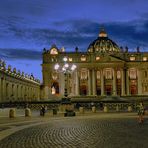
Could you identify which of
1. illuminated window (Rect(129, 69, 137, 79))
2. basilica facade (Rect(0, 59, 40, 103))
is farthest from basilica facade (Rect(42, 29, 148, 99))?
basilica facade (Rect(0, 59, 40, 103))

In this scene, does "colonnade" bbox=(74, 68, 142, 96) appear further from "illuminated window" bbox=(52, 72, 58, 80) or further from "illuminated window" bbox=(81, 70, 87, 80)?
"illuminated window" bbox=(52, 72, 58, 80)

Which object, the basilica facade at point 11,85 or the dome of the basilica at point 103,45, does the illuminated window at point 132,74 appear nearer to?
the dome of the basilica at point 103,45

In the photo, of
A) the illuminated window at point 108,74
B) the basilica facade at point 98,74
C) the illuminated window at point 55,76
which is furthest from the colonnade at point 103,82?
the illuminated window at point 55,76

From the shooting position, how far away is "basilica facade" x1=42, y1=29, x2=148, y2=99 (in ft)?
470

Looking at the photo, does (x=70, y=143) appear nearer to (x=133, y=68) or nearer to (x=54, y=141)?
(x=54, y=141)

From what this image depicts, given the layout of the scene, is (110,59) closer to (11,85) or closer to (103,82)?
(103,82)

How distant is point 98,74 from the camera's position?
14538cm

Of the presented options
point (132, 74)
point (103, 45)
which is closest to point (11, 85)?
point (132, 74)

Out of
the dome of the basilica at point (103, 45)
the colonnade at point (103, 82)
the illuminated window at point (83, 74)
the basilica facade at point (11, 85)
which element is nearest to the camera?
the basilica facade at point (11, 85)


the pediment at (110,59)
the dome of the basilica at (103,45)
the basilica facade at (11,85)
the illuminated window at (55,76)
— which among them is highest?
the dome of the basilica at (103,45)

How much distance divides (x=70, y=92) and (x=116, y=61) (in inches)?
815

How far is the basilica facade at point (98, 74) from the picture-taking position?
143375 millimetres

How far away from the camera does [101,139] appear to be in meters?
19.8

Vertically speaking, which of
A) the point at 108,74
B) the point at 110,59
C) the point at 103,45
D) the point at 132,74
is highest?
the point at 103,45
